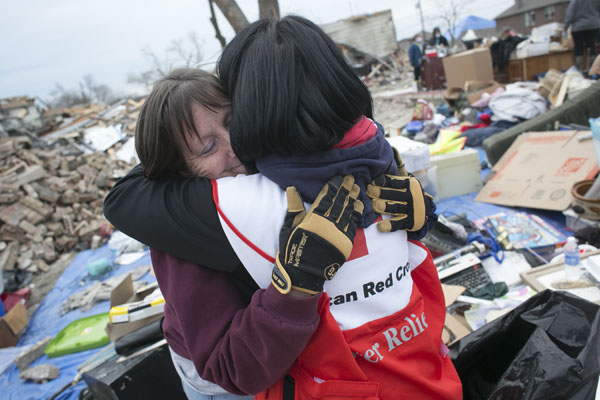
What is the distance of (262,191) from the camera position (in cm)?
83

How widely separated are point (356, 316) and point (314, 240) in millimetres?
267

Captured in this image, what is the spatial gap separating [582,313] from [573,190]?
8.49 ft

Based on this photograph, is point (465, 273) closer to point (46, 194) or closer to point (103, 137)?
point (46, 194)

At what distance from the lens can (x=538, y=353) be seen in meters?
1.18

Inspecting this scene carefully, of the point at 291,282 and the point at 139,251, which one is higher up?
the point at 291,282

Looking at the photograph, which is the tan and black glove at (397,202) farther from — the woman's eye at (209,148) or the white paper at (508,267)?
the white paper at (508,267)

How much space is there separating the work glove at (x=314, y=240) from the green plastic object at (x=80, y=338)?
3.56m

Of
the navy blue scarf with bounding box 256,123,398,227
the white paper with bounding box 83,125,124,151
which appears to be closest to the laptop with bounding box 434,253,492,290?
the navy blue scarf with bounding box 256,123,398,227

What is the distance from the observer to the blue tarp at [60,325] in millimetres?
3350

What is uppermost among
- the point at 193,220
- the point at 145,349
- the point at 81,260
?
the point at 193,220

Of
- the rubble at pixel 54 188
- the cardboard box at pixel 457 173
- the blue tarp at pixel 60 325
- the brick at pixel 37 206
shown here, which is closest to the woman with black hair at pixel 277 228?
the blue tarp at pixel 60 325

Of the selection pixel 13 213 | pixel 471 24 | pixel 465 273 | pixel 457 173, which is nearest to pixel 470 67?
pixel 457 173

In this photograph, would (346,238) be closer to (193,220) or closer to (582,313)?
(193,220)

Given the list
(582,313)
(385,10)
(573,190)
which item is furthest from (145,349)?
(385,10)
